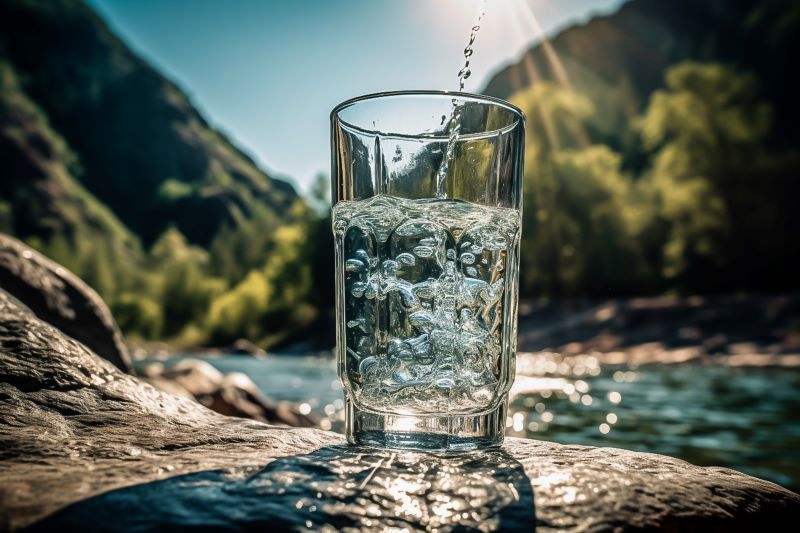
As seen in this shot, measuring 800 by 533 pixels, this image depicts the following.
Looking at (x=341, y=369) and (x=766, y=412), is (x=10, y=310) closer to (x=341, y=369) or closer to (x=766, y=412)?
(x=341, y=369)

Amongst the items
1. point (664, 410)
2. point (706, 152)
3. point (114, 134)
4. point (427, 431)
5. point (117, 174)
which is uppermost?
point (114, 134)

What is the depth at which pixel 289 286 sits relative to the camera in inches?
1984

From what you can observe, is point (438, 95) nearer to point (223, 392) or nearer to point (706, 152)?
point (223, 392)

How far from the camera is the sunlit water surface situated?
6.87 metres

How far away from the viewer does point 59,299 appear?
330 centimetres

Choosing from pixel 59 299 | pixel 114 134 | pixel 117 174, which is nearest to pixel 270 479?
pixel 59 299

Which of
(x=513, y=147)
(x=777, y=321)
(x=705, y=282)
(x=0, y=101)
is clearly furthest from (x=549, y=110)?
(x=0, y=101)

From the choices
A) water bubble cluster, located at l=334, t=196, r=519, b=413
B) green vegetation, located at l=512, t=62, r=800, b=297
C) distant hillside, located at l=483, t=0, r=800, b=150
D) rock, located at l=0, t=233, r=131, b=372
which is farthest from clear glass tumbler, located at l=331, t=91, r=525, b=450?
distant hillside, located at l=483, t=0, r=800, b=150

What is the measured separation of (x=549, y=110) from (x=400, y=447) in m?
38.2

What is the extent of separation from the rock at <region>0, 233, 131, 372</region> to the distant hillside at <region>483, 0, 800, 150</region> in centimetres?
5494

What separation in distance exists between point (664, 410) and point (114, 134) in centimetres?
17668

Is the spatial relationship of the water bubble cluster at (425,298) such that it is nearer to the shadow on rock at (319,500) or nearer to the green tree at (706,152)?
the shadow on rock at (319,500)

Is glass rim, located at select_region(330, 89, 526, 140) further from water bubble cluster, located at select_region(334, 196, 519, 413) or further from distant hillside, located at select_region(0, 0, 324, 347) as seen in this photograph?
distant hillside, located at select_region(0, 0, 324, 347)

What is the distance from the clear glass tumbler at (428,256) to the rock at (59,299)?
76.3 inches
